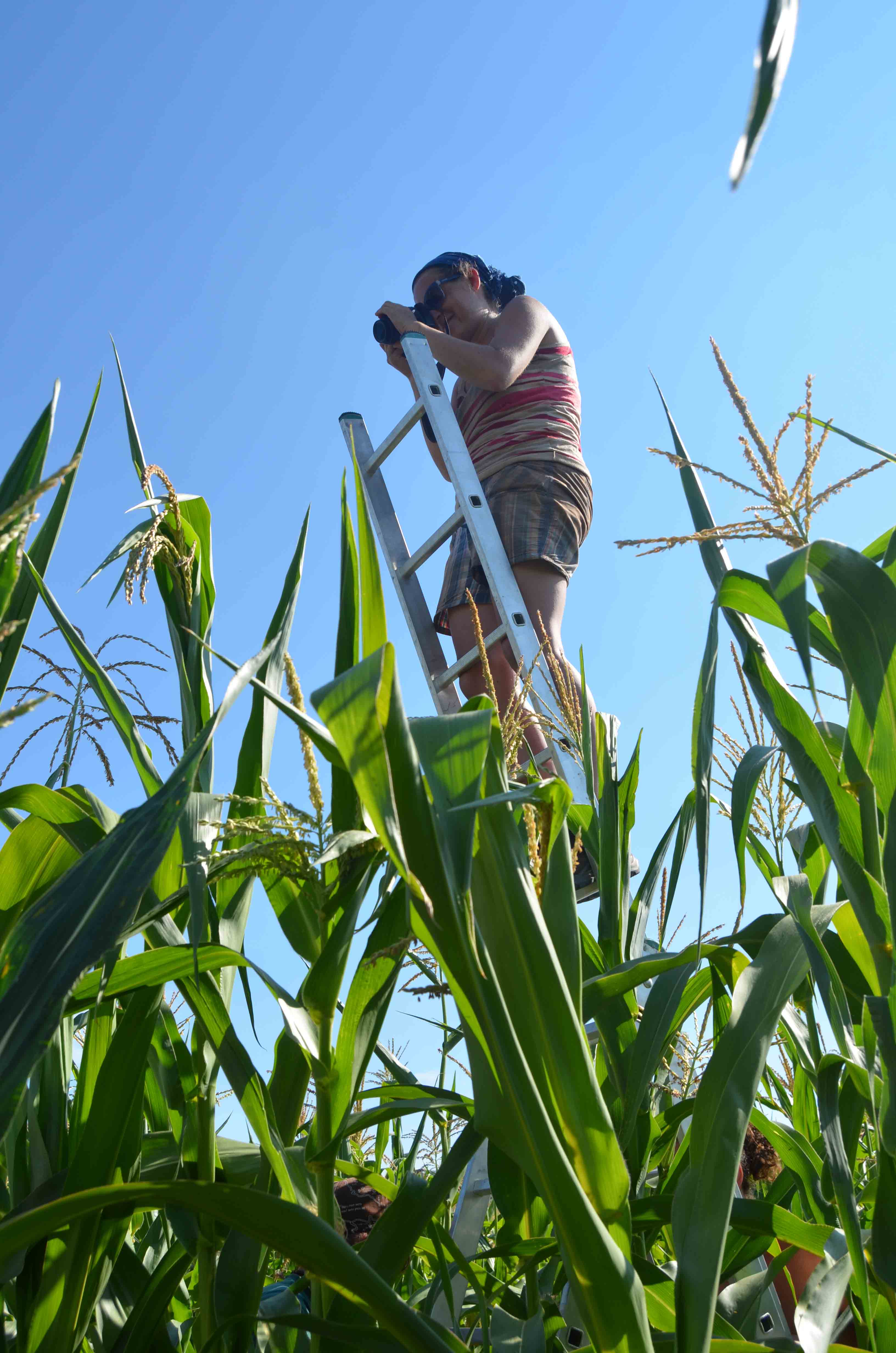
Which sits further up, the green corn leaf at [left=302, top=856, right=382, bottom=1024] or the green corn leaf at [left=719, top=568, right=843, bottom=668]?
the green corn leaf at [left=719, top=568, right=843, bottom=668]

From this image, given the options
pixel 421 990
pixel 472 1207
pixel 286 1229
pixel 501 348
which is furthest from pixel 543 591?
pixel 286 1229

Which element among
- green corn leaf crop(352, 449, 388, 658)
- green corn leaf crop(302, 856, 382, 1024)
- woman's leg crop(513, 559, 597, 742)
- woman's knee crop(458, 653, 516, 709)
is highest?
woman's leg crop(513, 559, 597, 742)

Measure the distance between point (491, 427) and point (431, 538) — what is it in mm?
376

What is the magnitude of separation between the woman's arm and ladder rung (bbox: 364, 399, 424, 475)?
23 centimetres

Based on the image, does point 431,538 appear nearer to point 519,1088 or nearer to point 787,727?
point 787,727

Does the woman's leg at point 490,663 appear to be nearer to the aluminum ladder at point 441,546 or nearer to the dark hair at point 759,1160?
the aluminum ladder at point 441,546

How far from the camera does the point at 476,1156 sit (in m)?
1.31

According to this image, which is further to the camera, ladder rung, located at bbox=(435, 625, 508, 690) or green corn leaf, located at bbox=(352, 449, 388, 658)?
ladder rung, located at bbox=(435, 625, 508, 690)

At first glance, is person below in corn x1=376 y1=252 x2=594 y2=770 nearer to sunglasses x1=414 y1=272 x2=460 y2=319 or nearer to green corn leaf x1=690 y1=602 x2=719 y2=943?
sunglasses x1=414 y1=272 x2=460 y2=319

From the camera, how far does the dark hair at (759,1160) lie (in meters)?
1.01

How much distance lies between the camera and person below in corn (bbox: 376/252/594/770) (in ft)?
8.64

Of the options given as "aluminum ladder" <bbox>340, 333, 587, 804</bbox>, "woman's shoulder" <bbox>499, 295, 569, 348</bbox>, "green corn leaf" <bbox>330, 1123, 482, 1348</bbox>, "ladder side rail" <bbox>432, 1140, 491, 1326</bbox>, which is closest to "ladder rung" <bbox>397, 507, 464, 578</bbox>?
"aluminum ladder" <bbox>340, 333, 587, 804</bbox>

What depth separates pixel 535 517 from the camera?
105 inches

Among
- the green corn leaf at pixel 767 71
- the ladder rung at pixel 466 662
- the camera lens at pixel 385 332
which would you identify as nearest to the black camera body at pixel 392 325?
the camera lens at pixel 385 332
